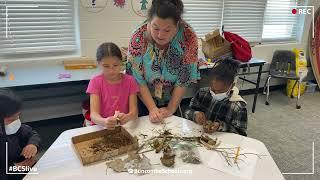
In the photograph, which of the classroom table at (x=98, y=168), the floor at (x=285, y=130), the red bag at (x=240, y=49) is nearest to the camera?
the classroom table at (x=98, y=168)

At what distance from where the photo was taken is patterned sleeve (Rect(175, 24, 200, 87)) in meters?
1.71

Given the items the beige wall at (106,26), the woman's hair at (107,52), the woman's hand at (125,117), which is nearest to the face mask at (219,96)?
the woman's hand at (125,117)

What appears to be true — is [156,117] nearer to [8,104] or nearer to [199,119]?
[199,119]

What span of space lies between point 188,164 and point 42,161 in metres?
0.62

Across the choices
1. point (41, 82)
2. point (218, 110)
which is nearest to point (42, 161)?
point (218, 110)

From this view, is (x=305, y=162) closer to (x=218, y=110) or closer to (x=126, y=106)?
(x=218, y=110)

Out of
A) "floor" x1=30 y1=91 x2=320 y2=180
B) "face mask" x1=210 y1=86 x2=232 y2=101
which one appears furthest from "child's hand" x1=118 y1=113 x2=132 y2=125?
"floor" x1=30 y1=91 x2=320 y2=180

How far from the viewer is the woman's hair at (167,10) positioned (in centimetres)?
146

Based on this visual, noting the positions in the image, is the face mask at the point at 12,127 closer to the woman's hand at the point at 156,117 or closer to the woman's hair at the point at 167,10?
the woman's hand at the point at 156,117

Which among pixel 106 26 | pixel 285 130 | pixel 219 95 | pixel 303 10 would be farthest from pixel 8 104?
pixel 303 10

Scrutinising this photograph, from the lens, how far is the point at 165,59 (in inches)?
66.7

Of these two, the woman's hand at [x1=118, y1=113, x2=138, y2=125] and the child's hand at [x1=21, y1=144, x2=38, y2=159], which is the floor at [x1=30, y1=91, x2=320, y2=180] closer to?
the child's hand at [x1=21, y1=144, x2=38, y2=159]

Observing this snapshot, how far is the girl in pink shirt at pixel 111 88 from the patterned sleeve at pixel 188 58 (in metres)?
0.30

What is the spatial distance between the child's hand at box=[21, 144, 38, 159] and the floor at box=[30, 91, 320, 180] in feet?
4.13
